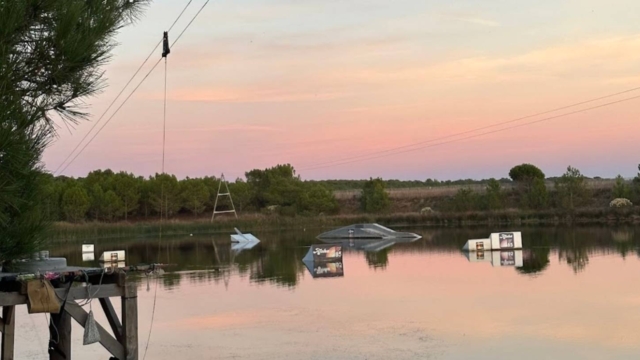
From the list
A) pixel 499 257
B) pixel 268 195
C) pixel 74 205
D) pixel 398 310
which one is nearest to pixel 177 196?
pixel 268 195

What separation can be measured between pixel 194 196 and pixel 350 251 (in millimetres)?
42263

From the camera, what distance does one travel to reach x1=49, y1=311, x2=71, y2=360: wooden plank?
11.7 m

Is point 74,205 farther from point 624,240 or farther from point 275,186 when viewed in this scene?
point 624,240

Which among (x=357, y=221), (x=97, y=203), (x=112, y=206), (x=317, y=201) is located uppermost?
(x=97, y=203)

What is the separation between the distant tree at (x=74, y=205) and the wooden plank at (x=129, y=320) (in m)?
65.8

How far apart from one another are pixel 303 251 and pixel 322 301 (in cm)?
1929

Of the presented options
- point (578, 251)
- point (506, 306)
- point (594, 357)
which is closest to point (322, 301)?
point (506, 306)

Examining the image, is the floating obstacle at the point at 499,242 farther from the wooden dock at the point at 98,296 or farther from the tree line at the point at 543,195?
the tree line at the point at 543,195

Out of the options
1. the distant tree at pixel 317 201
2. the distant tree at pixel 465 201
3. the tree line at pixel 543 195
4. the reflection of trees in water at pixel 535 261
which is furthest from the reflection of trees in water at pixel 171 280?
the distant tree at pixel 317 201

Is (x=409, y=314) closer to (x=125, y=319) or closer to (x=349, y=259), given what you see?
(x=125, y=319)

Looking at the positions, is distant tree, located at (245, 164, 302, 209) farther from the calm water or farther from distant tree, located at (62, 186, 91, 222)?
the calm water

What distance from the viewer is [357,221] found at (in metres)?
70.9

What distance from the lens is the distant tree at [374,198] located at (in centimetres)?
8219

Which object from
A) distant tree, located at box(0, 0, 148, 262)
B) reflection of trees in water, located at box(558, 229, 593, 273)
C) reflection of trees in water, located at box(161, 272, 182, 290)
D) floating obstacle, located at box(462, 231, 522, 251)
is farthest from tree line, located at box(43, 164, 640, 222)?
distant tree, located at box(0, 0, 148, 262)
